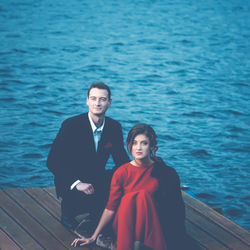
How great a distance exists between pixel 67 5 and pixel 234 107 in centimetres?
1779

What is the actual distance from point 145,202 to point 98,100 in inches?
42.4

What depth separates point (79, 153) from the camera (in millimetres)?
4562

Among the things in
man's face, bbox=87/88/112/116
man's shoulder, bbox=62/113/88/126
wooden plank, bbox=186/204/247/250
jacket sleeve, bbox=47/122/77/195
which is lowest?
wooden plank, bbox=186/204/247/250

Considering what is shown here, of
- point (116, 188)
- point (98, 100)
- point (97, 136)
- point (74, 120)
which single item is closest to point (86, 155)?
point (97, 136)

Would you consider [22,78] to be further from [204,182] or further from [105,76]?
[204,182]

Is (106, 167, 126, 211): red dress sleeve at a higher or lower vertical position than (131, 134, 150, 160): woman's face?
lower

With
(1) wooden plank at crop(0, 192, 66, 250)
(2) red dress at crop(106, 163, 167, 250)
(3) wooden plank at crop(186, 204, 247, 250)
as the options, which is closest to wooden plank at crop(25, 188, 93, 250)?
(1) wooden plank at crop(0, 192, 66, 250)

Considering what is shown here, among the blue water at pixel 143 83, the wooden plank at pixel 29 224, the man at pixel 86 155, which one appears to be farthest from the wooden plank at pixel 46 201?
the blue water at pixel 143 83

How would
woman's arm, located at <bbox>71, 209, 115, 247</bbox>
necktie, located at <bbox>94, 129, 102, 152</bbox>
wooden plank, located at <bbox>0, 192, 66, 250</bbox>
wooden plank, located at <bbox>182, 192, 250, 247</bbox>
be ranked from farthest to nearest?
wooden plank, located at <bbox>182, 192, 250, 247</bbox> < necktie, located at <bbox>94, 129, 102, 152</bbox> < wooden plank, located at <bbox>0, 192, 66, 250</bbox> < woman's arm, located at <bbox>71, 209, 115, 247</bbox>

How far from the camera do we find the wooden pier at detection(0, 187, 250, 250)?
14.5ft

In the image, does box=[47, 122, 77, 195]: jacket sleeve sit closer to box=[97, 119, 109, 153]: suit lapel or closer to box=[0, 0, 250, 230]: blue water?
box=[97, 119, 109, 153]: suit lapel

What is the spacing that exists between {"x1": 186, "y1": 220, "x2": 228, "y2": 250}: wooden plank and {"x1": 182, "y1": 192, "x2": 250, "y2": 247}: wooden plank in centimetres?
23

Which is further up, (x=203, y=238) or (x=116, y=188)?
(x=116, y=188)

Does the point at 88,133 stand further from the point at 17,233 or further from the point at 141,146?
the point at 17,233
